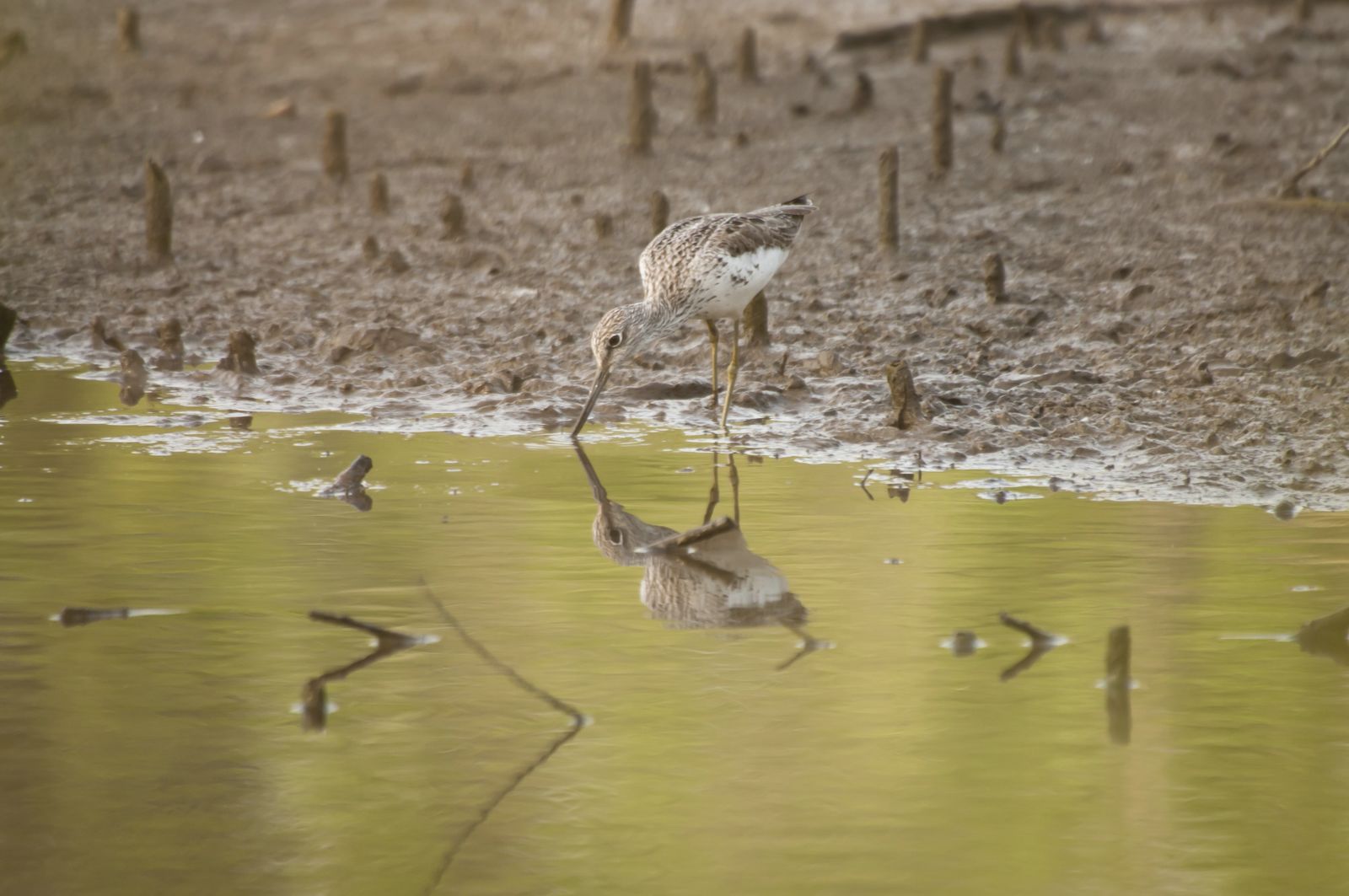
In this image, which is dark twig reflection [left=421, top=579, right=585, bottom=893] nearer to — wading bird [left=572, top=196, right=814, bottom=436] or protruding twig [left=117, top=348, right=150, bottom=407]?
wading bird [left=572, top=196, right=814, bottom=436]

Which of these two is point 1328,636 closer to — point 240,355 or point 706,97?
point 240,355

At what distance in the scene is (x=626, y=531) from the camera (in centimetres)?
660

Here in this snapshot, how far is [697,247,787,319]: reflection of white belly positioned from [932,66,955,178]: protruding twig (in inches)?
195

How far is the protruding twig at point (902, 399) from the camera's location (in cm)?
802

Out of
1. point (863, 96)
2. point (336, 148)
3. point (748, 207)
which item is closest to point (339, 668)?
point (748, 207)

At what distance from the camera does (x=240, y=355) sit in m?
9.52

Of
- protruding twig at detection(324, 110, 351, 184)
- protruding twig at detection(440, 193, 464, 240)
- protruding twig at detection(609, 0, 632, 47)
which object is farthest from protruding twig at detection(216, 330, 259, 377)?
protruding twig at detection(609, 0, 632, 47)

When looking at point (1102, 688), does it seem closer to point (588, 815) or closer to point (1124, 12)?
point (588, 815)

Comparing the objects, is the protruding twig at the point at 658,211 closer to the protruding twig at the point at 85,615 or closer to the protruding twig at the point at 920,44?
the protruding twig at the point at 85,615

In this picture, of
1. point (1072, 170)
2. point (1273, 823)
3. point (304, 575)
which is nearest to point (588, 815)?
point (1273, 823)

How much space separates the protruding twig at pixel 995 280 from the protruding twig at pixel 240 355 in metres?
3.64

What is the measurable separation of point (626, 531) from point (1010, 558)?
4.11 feet

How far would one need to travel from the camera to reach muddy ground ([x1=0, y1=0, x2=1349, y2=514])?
8.55m

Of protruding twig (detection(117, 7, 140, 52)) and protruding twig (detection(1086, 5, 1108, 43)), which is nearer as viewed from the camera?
protruding twig (detection(1086, 5, 1108, 43))
